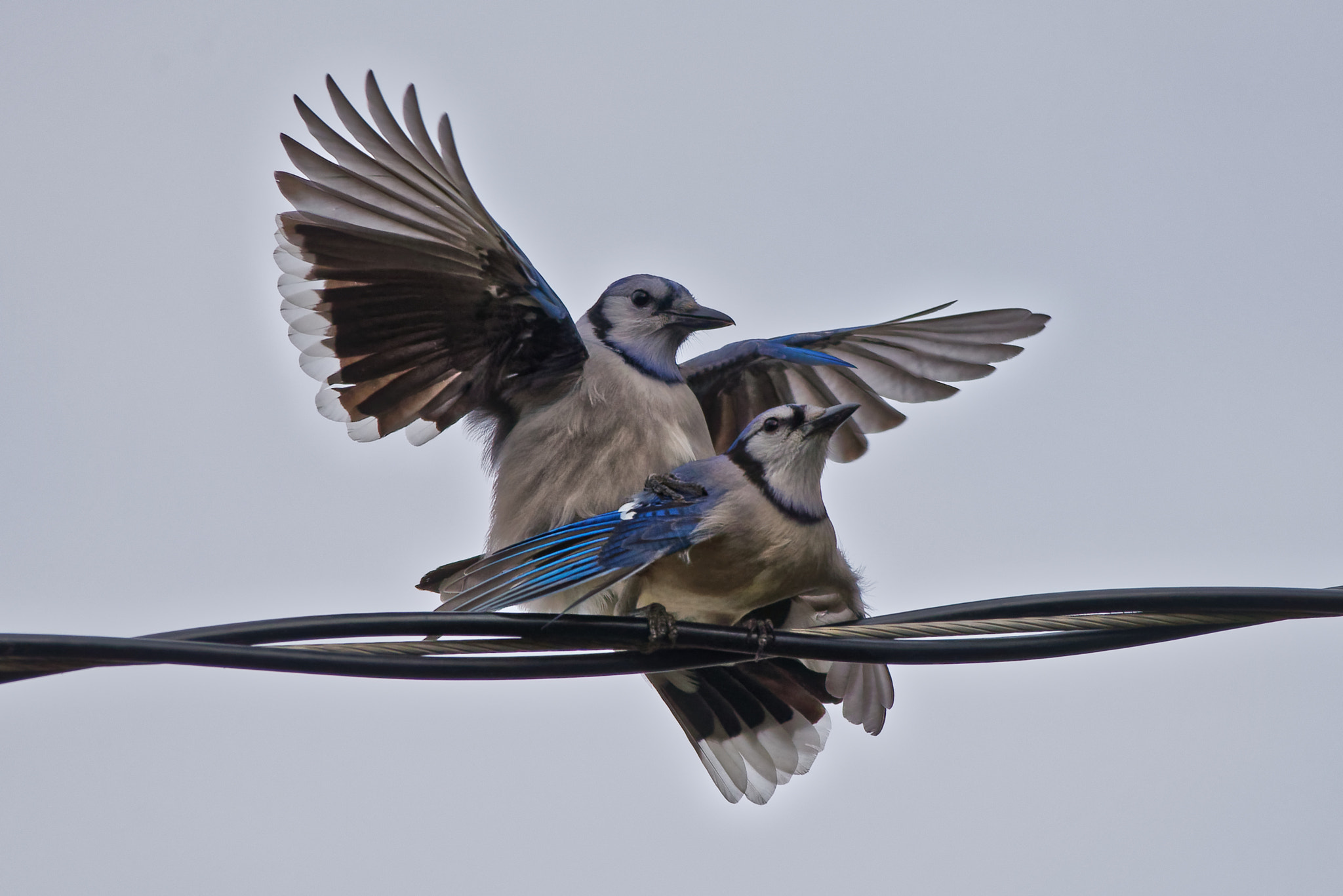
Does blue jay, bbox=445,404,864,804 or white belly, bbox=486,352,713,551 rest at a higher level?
white belly, bbox=486,352,713,551

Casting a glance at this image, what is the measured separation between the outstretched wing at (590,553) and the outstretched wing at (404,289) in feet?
4.08

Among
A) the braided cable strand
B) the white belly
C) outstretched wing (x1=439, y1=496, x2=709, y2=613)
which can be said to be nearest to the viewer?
the braided cable strand

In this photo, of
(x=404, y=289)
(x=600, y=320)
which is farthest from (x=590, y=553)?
(x=600, y=320)

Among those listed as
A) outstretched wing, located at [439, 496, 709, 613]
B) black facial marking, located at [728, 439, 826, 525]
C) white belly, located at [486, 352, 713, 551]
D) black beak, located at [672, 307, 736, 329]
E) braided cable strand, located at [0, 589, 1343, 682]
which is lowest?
braided cable strand, located at [0, 589, 1343, 682]

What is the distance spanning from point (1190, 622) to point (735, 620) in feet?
5.80

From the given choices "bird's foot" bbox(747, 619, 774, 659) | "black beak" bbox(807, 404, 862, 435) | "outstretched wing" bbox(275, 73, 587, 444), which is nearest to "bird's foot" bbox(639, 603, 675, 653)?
"bird's foot" bbox(747, 619, 774, 659)

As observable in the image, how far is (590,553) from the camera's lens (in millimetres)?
4531

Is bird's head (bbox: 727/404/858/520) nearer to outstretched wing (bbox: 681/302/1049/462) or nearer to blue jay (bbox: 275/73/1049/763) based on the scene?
blue jay (bbox: 275/73/1049/763)

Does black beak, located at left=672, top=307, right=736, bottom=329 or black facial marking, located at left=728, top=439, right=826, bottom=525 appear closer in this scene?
black facial marking, located at left=728, top=439, right=826, bottom=525

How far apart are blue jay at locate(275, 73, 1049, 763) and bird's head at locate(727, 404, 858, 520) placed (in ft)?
2.12

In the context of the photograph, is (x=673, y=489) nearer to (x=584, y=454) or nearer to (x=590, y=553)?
(x=590, y=553)

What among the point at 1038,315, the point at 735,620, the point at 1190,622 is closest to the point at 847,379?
the point at 1038,315

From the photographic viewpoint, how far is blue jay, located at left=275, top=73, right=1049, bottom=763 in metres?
5.49

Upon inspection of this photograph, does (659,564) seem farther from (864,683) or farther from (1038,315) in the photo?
(1038,315)
